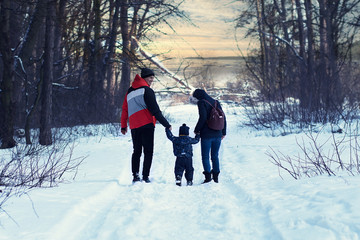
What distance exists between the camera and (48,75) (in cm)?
1238

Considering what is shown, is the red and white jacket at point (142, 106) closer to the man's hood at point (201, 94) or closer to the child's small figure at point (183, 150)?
the child's small figure at point (183, 150)

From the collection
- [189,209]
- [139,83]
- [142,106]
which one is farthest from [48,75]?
[189,209]

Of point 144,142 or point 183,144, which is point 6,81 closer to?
point 144,142

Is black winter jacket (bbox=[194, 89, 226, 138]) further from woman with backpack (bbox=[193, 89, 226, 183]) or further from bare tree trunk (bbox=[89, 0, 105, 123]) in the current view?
bare tree trunk (bbox=[89, 0, 105, 123])

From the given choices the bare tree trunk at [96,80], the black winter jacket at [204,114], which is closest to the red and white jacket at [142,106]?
the black winter jacket at [204,114]

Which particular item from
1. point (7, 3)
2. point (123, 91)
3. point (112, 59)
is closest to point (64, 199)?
point (7, 3)

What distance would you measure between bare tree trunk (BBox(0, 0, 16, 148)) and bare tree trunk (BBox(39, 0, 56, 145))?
3.73ft

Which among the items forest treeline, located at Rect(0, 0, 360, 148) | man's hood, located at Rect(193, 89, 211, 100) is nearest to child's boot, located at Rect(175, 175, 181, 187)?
man's hood, located at Rect(193, 89, 211, 100)

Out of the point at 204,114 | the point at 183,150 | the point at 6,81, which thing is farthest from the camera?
the point at 6,81

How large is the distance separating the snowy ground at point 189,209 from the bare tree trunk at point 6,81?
190 inches

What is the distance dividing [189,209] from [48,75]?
868 cm

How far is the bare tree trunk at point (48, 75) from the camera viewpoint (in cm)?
1210

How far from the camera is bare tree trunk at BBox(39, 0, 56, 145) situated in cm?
1210

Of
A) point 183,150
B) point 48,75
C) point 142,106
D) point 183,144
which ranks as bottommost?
point 183,150
